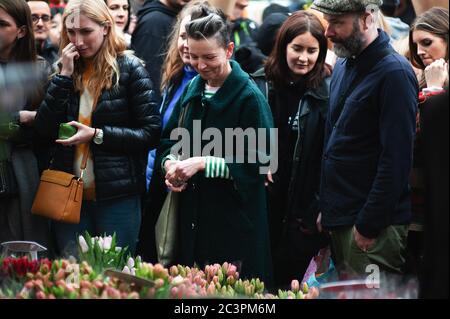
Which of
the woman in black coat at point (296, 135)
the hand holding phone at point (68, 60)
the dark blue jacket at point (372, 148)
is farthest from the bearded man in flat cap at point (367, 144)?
the hand holding phone at point (68, 60)

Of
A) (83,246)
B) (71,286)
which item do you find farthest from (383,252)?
(71,286)

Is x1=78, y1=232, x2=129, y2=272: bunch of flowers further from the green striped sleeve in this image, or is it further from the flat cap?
the flat cap

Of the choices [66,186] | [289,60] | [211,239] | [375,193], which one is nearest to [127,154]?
[66,186]

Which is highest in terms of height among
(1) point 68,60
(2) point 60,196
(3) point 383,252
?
(1) point 68,60

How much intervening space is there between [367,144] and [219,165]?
2.49 feet

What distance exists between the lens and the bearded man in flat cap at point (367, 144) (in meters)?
4.11

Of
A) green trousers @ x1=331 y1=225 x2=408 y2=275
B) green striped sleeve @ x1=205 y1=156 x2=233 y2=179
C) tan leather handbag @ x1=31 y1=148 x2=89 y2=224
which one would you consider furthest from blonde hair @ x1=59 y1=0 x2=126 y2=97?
green trousers @ x1=331 y1=225 x2=408 y2=275

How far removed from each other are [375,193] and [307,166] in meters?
1.08

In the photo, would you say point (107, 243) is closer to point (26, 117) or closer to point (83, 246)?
point (83, 246)

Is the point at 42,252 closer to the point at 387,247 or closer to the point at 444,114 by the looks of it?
the point at 387,247

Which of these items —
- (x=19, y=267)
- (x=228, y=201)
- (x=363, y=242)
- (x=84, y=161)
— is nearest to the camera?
(x=19, y=267)

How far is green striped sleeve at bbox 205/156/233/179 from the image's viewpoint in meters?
4.56

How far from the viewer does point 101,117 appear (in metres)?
5.03

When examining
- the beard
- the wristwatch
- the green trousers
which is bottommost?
the green trousers
